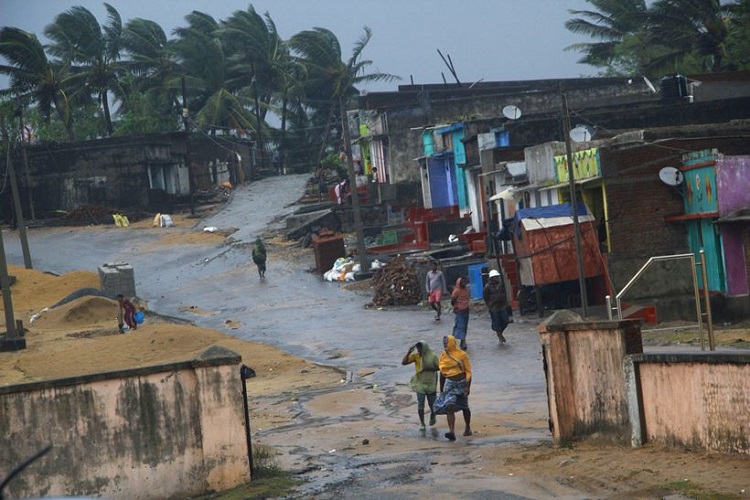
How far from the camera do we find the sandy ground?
37.1ft

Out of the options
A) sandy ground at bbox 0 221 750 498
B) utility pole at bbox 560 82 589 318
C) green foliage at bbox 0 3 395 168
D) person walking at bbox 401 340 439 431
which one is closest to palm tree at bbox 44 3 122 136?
green foliage at bbox 0 3 395 168

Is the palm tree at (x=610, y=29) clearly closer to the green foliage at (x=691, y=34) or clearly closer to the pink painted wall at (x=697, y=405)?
the green foliage at (x=691, y=34)

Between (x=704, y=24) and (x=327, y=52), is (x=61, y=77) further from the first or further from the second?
(x=704, y=24)

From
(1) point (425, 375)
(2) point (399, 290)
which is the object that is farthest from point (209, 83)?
(1) point (425, 375)

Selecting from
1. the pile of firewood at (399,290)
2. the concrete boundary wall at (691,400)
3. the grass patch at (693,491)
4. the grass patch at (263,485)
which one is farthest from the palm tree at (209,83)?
the grass patch at (693,491)

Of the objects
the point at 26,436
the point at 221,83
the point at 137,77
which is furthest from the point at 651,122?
the point at 137,77

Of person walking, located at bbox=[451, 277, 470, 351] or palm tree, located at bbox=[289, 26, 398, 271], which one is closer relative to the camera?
person walking, located at bbox=[451, 277, 470, 351]

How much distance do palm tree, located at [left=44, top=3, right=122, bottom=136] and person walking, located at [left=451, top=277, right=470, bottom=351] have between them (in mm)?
49287

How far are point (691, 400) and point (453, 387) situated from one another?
4.03 meters

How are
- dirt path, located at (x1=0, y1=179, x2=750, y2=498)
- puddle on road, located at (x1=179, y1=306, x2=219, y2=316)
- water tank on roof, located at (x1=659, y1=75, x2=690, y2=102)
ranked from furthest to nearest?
1. water tank on roof, located at (x1=659, y1=75, x2=690, y2=102)
2. puddle on road, located at (x1=179, y1=306, x2=219, y2=316)
3. dirt path, located at (x1=0, y1=179, x2=750, y2=498)

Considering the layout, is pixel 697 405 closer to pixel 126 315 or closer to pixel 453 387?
pixel 453 387

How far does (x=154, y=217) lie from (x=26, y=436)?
4867 centimetres

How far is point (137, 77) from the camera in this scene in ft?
249

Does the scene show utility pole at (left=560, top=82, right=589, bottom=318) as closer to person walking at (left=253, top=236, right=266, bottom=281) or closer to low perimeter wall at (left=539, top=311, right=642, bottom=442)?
low perimeter wall at (left=539, top=311, right=642, bottom=442)
